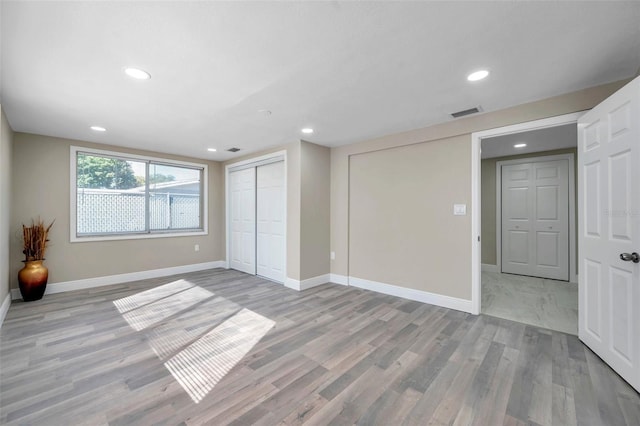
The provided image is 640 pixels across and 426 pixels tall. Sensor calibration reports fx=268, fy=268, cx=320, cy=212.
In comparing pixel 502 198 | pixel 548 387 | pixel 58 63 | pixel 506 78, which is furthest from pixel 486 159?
pixel 58 63

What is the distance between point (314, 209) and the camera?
15.0 feet

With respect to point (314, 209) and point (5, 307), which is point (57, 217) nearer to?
point (5, 307)

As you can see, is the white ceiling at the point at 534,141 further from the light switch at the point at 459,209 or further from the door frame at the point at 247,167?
the door frame at the point at 247,167

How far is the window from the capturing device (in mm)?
4418

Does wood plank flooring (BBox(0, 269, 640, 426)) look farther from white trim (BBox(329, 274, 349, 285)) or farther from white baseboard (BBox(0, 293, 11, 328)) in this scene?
white trim (BBox(329, 274, 349, 285))

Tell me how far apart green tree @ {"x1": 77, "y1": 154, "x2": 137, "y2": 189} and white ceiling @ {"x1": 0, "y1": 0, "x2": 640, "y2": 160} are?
1.19 meters

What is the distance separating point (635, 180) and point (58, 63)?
14.3 feet

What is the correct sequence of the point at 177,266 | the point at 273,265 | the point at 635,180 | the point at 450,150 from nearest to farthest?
the point at 635,180 → the point at 450,150 → the point at 273,265 → the point at 177,266

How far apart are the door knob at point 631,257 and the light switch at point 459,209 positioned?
1.46 meters

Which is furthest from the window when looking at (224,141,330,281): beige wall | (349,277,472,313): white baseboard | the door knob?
the door knob

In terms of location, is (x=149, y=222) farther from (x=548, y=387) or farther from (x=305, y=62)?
(x=548, y=387)

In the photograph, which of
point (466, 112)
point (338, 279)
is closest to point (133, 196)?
point (338, 279)

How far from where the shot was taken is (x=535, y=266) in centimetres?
512

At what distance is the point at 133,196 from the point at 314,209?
3357 mm
